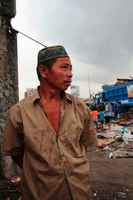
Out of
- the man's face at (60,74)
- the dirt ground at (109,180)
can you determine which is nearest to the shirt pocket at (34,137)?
the man's face at (60,74)

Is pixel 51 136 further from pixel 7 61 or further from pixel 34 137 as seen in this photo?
pixel 7 61

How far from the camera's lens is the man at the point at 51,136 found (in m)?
1.89

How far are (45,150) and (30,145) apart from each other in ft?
0.30

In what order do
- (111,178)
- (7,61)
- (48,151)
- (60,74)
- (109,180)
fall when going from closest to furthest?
1. (48,151)
2. (60,74)
3. (7,61)
4. (109,180)
5. (111,178)

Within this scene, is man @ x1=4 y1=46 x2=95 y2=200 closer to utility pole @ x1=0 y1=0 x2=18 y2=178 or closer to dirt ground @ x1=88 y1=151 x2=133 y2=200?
utility pole @ x1=0 y1=0 x2=18 y2=178

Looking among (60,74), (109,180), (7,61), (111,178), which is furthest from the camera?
(111,178)

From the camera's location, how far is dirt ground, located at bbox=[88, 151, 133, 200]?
5539 mm

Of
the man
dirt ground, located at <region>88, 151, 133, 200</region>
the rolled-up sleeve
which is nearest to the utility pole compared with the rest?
dirt ground, located at <region>88, 151, 133, 200</region>

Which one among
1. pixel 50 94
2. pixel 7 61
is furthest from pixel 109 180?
pixel 50 94

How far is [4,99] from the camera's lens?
5066mm

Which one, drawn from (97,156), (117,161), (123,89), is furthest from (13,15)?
(123,89)

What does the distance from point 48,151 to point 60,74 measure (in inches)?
17.4

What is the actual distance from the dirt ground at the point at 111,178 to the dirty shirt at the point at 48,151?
11.3 feet

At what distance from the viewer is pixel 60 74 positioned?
2.03 m
